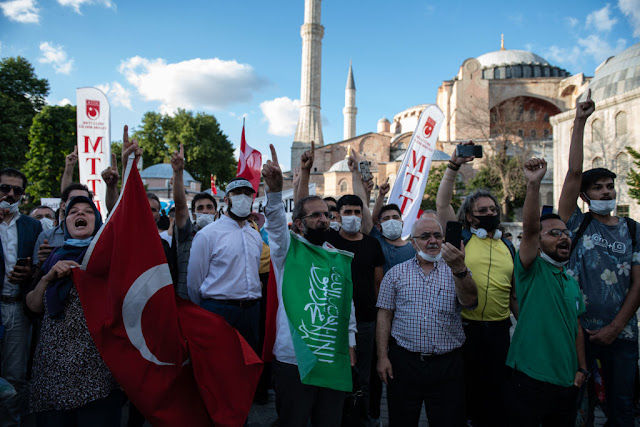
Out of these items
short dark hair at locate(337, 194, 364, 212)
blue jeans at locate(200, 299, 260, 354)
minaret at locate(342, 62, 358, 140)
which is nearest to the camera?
blue jeans at locate(200, 299, 260, 354)

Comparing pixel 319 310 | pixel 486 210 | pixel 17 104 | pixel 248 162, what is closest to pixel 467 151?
pixel 486 210

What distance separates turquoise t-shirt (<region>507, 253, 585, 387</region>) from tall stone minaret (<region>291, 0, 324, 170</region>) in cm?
5244

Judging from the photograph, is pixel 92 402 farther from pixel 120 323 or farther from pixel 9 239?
pixel 9 239

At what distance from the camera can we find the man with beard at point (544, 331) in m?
2.87

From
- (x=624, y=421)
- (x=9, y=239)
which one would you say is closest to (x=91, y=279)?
(x=9, y=239)

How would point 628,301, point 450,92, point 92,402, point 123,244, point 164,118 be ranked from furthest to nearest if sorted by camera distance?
1. point 450,92
2. point 164,118
3. point 628,301
4. point 123,244
5. point 92,402

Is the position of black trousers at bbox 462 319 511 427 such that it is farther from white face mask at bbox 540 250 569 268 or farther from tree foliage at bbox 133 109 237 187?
tree foliage at bbox 133 109 237 187

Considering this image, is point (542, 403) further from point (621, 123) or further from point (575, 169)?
point (621, 123)

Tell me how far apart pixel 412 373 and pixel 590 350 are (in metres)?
1.49

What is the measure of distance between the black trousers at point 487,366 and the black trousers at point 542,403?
0.47 m

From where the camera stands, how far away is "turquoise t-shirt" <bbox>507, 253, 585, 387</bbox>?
2857 millimetres

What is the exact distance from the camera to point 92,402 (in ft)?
8.59

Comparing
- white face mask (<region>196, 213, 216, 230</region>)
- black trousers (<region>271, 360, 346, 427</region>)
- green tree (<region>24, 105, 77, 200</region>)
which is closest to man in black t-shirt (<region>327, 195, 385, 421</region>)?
black trousers (<region>271, 360, 346, 427</region>)

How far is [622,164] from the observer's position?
84.6 ft
